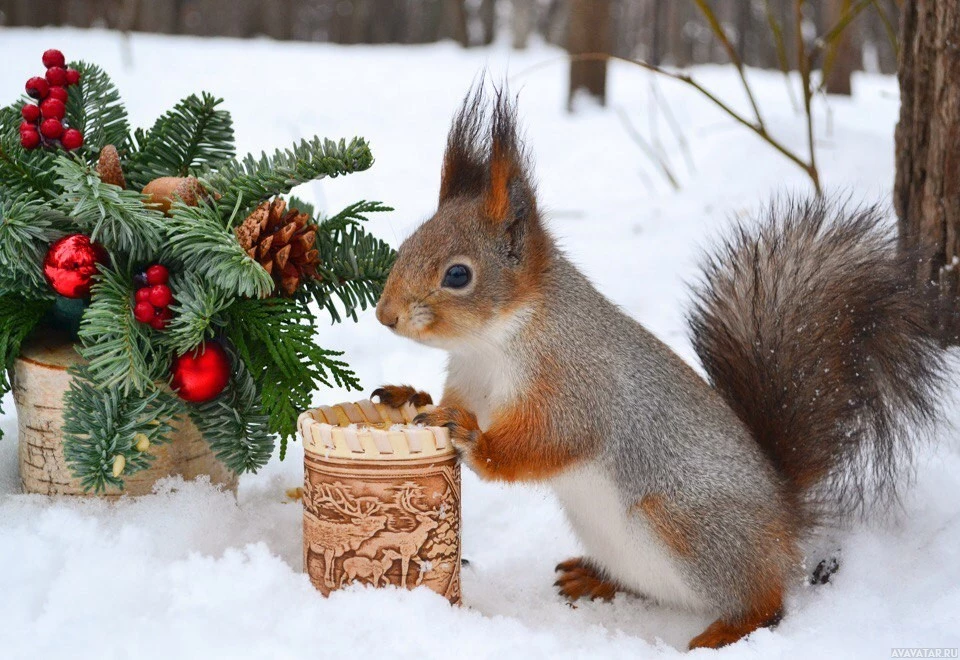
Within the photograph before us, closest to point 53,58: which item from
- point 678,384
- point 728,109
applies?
point 678,384

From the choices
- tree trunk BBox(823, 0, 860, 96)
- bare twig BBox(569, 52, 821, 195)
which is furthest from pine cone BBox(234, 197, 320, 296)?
tree trunk BBox(823, 0, 860, 96)

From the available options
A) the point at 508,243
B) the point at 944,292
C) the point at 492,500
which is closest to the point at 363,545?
the point at 508,243

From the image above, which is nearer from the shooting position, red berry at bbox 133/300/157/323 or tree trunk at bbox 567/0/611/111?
red berry at bbox 133/300/157/323

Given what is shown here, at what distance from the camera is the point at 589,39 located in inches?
182

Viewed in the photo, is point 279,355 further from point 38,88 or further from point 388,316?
point 38,88

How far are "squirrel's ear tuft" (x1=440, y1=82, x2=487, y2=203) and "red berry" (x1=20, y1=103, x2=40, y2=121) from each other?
58cm

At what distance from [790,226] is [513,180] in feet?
1.53

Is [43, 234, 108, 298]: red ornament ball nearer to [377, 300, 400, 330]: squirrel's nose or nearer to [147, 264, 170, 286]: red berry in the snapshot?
[147, 264, 170, 286]: red berry

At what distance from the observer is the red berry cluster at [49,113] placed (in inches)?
52.9

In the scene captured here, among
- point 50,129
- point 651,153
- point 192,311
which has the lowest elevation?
point 192,311

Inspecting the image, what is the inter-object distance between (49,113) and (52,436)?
46 cm

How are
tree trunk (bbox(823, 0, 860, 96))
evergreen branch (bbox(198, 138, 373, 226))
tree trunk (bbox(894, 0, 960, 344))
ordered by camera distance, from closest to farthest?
evergreen branch (bbox(198, 138, 373, 226)) < tree trunk (bbox(894, 0, 960, 344)) < tree trunk (bbox(823, 0, 860, 96))

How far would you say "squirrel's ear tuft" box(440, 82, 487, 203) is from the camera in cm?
126

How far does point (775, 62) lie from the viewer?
1242 cm
